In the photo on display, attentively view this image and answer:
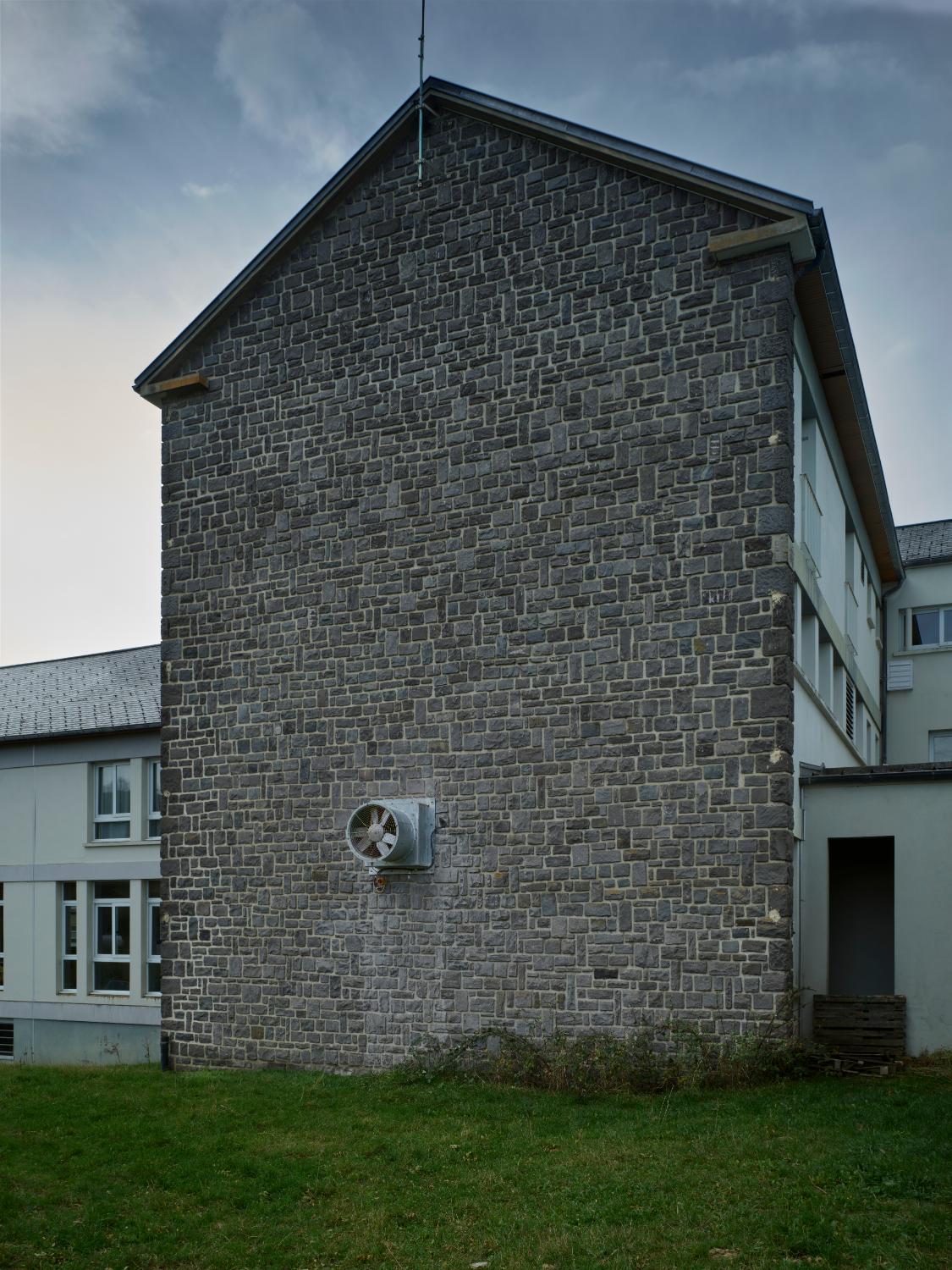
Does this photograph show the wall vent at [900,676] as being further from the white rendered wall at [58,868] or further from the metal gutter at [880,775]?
the white rendered wall at [58,868]

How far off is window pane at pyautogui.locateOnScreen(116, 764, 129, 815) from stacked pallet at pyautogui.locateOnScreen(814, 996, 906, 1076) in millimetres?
16070

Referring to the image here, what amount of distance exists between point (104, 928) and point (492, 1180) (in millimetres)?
17693

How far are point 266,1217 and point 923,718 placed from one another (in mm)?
20990

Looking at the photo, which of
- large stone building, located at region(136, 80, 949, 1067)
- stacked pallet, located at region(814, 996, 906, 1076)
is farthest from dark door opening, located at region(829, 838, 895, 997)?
stacked pallet, located at region(814, 996, 906, 1076)

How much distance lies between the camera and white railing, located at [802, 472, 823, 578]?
50.5 ft

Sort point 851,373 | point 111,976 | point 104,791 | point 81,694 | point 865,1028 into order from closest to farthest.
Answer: point 865,1028
point 851,373
point 111,976
point 104,791
point 81,694

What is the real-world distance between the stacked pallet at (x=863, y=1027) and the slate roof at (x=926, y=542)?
16164 millimetres

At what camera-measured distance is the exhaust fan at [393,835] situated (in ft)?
48.5

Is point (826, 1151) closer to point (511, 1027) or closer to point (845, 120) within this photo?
point (511, 1027)

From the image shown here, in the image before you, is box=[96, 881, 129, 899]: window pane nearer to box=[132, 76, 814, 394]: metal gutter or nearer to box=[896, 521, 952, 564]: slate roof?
box=[132, 76, 814, 394]: metal gutter

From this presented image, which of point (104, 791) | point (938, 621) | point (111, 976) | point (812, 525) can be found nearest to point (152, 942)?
point (111, 976)

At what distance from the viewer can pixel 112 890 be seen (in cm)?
2541

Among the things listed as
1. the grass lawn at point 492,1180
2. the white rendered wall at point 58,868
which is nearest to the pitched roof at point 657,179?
the grass lawn at point 492,1180

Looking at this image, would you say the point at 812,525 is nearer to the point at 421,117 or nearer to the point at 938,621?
the point at 421,117
